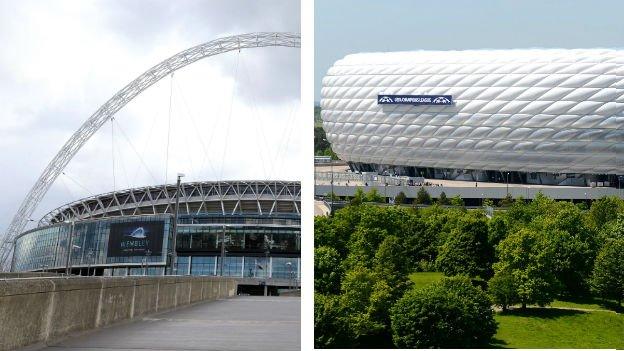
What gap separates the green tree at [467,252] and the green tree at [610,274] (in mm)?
6745

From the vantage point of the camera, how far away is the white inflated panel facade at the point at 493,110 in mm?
68875

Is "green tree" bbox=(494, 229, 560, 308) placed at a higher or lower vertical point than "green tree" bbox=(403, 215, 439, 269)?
lower

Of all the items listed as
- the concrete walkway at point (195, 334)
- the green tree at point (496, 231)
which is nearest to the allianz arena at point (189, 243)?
the green tree at point (496, 231)

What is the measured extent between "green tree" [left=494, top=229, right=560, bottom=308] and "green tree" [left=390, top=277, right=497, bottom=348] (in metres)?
4.83

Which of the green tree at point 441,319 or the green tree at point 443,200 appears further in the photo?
the green tree at point 443,200

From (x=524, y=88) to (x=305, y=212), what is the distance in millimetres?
67647

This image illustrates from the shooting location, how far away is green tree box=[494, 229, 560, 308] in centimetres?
3694

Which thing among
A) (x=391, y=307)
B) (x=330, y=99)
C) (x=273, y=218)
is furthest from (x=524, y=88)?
(x=391, y=307)

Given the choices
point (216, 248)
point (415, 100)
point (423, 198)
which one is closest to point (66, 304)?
point (216, 248)

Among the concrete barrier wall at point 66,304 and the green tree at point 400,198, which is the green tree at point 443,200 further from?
the concrete barrier wall at point 66,304

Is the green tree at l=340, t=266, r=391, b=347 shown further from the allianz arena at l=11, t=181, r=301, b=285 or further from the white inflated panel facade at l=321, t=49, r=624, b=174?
the white inflated panel facade at l=321, t=49, r=624, b=174

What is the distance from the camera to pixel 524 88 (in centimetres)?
7081

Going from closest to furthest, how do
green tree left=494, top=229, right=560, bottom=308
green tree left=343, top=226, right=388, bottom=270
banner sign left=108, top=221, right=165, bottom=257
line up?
green tree left=494, top=229, right=560, bottom=308 → green tree left=343, top=226, right=388, bottom=270 → banner sign left=108, top=221, right=165, bottom=257

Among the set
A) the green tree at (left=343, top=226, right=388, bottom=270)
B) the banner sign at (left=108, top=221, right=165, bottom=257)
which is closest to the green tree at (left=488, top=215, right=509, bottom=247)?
the green tree at (left=343, top=226, right=388, bottom=270)
